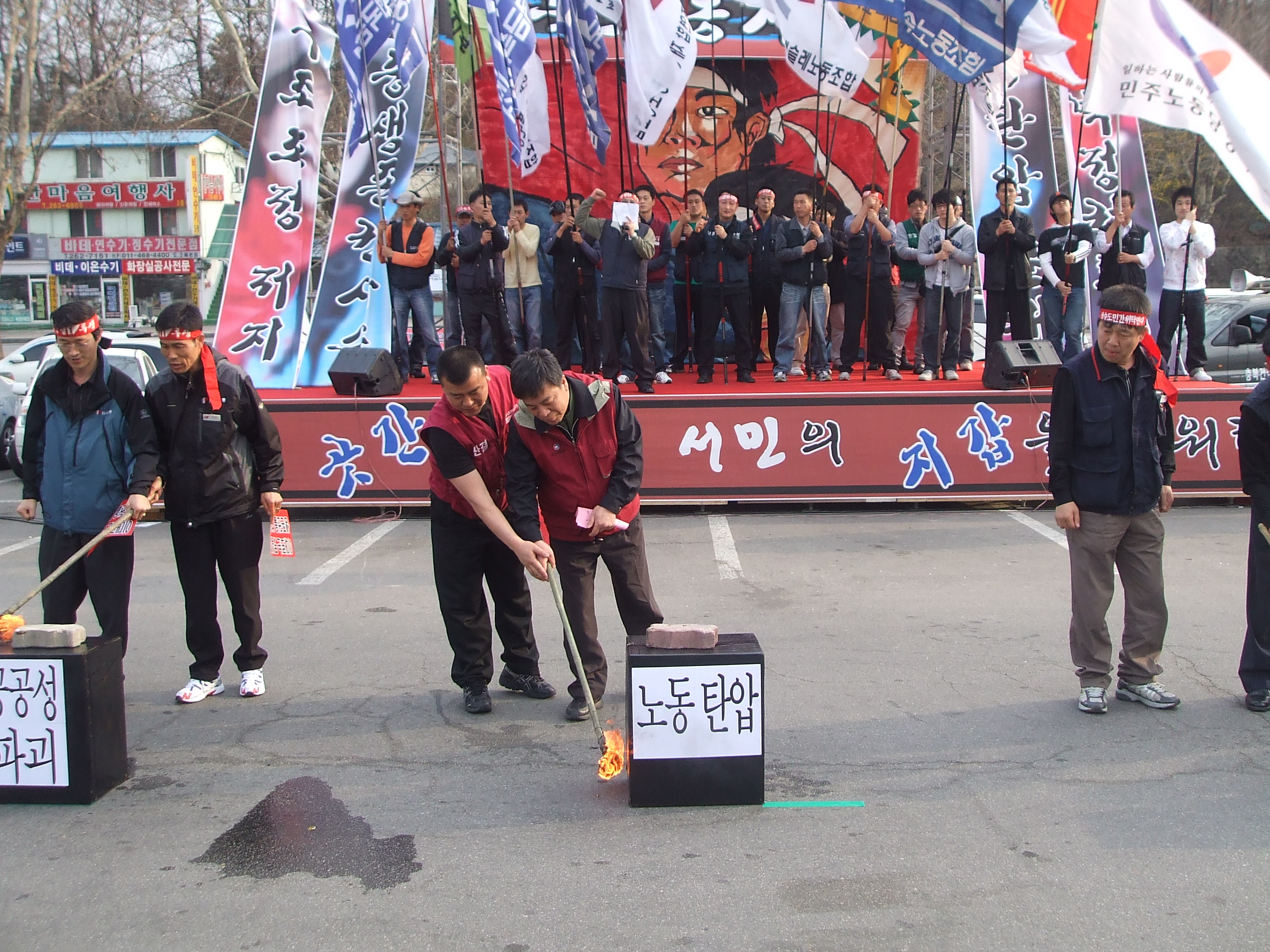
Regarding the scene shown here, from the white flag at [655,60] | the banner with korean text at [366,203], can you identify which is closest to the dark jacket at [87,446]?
the white flag at [655,60]

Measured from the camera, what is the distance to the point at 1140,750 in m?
4.64

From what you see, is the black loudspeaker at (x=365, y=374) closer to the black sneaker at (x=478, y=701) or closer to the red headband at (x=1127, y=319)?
the black sneaker at (x=478, y=701)

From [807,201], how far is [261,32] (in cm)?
1973

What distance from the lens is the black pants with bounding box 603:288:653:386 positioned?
413 inches

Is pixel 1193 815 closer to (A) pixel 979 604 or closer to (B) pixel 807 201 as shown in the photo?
(A) pixel 979 604

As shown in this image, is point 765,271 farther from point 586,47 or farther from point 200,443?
point 200,443

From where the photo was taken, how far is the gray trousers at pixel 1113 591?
16.6ft

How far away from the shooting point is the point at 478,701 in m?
5.27

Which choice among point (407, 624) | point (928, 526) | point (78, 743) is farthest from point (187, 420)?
point (928, 526)

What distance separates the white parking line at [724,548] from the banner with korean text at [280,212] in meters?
5.05

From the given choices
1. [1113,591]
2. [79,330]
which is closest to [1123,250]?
[1113,591]

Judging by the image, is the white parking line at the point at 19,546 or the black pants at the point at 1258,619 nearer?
the black pants at the point at 1258,619

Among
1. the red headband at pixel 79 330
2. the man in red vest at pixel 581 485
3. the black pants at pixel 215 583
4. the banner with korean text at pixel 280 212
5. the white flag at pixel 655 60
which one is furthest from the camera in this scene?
the banner with korean text at pixel 280 212

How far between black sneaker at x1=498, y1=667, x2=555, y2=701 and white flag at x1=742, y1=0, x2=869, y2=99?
7.30 m
